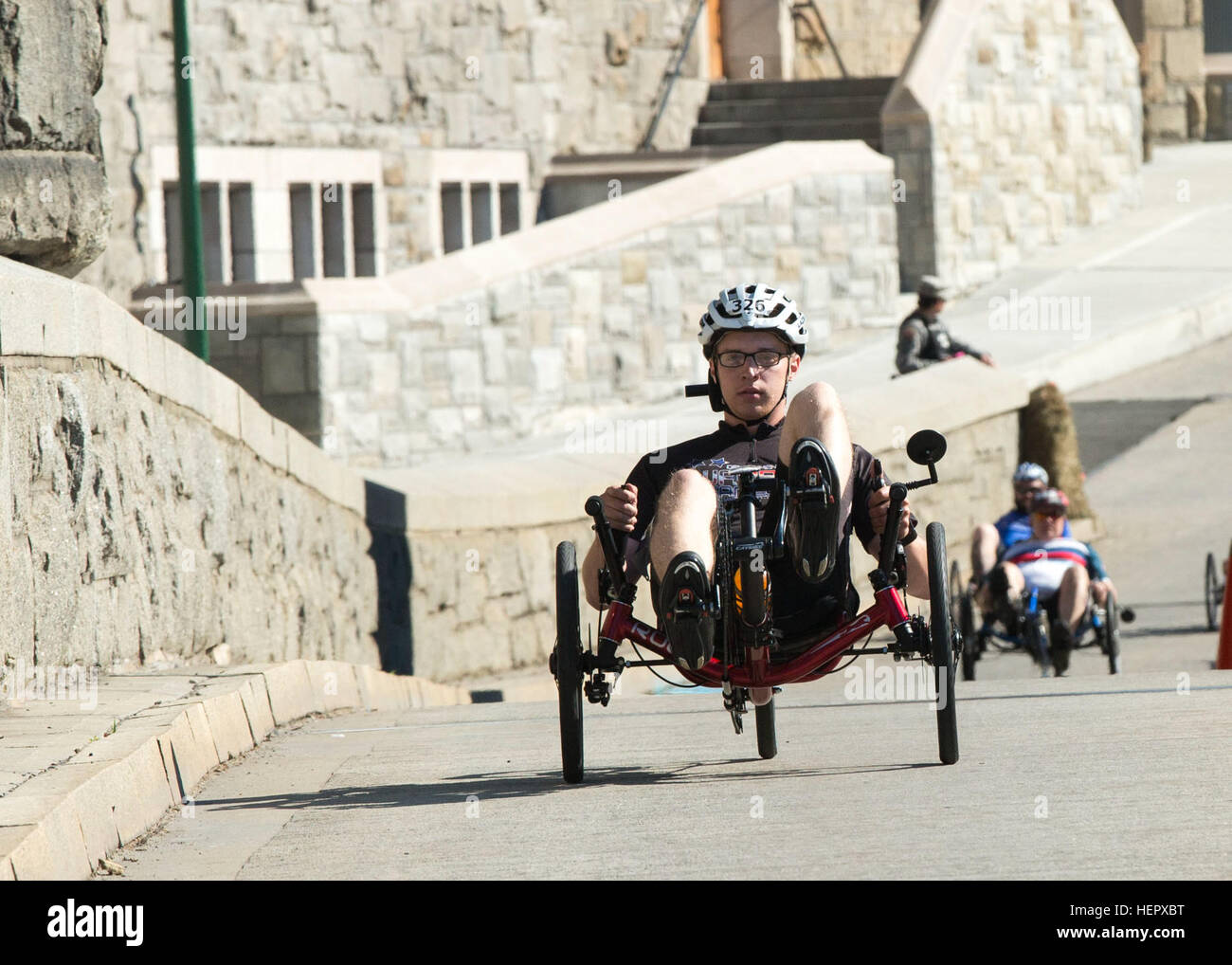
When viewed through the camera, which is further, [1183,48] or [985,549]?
[1183,48]

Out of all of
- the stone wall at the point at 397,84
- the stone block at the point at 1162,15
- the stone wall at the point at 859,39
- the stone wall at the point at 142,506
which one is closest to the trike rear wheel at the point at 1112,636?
the stone wall at the point at 142,506

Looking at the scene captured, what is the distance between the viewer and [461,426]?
626 inches

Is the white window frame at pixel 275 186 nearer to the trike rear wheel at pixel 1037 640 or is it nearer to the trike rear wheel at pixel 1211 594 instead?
the trike rear wheel at pixel 1037 640

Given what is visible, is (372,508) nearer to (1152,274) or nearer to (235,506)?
(235,506)

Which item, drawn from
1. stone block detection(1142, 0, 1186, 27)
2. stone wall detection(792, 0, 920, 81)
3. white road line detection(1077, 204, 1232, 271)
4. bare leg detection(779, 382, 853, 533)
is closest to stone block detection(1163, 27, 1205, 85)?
stone block detection(1142, 0, 1186, 27)

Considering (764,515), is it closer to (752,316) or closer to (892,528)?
(892,528)

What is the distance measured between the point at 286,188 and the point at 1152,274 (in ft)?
29.9

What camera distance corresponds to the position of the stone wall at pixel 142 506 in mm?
6387

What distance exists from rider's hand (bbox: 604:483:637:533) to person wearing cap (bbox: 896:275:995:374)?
10.4 meters

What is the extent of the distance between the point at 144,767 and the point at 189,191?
8.82m

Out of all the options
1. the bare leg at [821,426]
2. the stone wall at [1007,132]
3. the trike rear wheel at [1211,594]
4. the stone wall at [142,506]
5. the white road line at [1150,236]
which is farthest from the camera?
the white road line at [1150,236]

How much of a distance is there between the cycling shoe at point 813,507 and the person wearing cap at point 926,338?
1061cm

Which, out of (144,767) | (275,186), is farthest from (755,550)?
(275,186)

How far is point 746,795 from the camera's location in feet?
18.5
